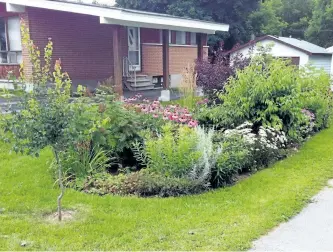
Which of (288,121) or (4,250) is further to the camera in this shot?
(288,121)

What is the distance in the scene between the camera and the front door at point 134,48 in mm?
15891

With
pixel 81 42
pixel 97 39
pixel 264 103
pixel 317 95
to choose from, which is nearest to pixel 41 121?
pixel 264 103

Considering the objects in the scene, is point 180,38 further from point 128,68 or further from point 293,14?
point 293,14

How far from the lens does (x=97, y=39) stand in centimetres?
1461

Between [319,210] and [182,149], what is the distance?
1853 mm

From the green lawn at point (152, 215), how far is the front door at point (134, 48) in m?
11.0

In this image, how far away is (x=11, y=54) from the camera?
1361 centimetres

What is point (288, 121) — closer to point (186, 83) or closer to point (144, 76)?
point (186, 83)

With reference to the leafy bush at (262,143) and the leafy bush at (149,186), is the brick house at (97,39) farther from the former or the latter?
the leafy bush at (149,186)

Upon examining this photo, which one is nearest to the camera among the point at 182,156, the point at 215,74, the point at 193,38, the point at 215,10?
the point at 182,156

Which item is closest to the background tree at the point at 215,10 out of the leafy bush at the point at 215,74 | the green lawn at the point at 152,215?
the leafy bush at the point at 215,74

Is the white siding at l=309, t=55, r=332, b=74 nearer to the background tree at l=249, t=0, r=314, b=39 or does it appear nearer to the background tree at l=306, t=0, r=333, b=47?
the background tree at l=306, t=0, r=333, b=47

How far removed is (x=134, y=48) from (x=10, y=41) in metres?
5.23

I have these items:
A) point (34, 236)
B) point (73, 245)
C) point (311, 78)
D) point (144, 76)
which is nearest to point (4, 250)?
point (34, 236)
